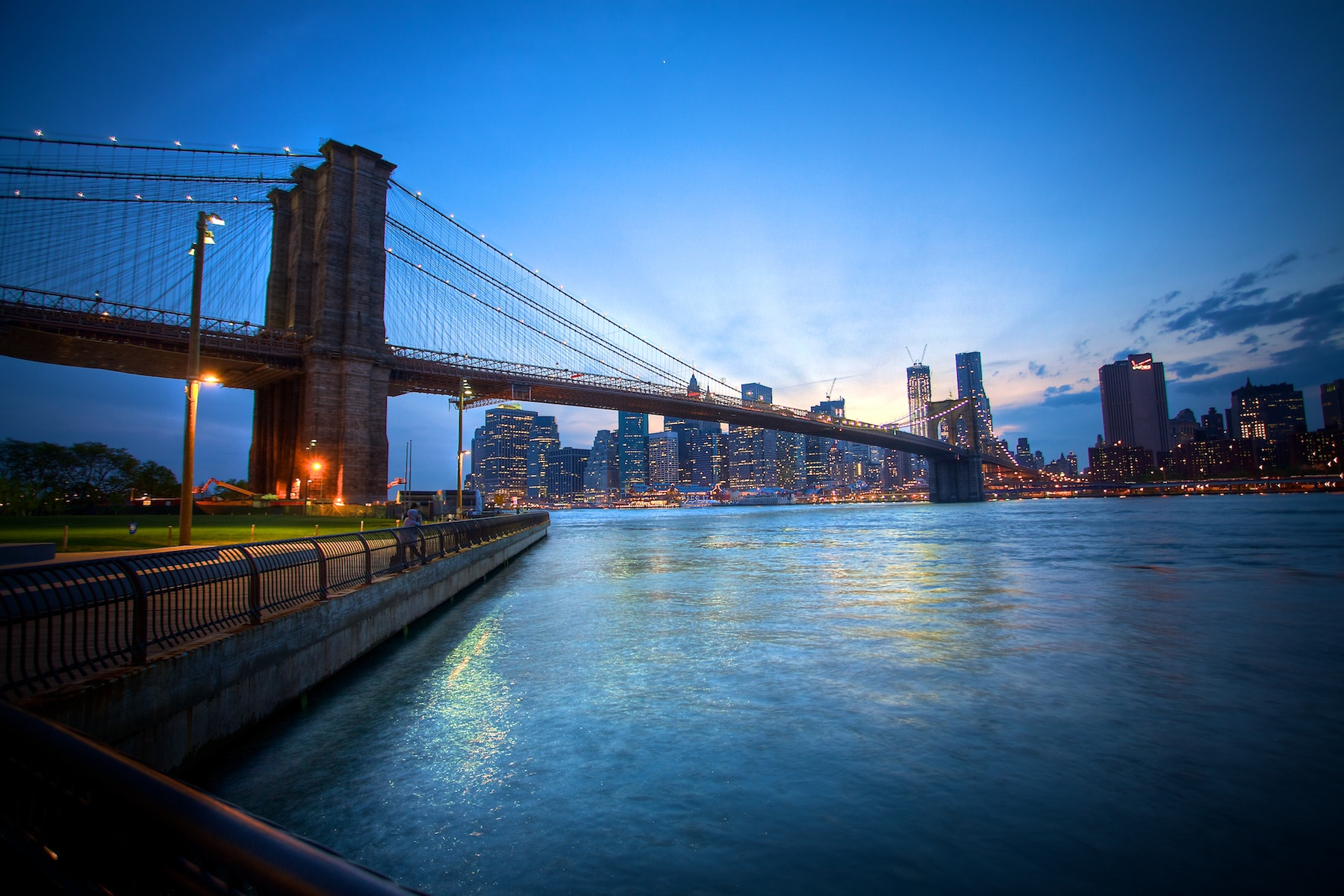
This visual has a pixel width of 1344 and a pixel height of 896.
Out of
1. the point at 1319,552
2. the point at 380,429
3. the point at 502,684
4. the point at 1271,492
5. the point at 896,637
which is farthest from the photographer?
the point at 1271,492

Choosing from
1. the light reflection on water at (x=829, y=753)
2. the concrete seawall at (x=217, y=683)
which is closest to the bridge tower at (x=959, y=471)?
the light reflection on water at (x=829, y=753)

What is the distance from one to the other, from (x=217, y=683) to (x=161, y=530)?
69.3 ft

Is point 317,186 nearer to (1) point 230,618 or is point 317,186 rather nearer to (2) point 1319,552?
(1) point 230,618

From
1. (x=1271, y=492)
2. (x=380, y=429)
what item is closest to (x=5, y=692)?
(x=380, y=429)

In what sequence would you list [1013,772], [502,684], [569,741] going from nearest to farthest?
[1013,772] → [569,741] → [502,684]

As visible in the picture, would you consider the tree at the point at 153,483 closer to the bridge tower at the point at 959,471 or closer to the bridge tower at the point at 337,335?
the bridge tower at the point at 337,335

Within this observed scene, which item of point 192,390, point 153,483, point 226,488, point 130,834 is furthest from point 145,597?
point 153,483

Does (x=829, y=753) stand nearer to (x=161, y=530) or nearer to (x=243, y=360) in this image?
(x=161, y=530)

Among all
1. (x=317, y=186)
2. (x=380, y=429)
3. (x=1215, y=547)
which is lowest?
(x=1215, y=547)

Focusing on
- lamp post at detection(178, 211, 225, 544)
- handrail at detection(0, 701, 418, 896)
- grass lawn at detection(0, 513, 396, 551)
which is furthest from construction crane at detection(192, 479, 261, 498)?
Result: handrail at detection(0, 701, 418, 896)

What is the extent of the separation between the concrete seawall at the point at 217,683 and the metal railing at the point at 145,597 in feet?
0.82

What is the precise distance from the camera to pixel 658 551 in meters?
31.6

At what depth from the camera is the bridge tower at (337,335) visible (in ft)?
124

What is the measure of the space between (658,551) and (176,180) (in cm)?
3977
